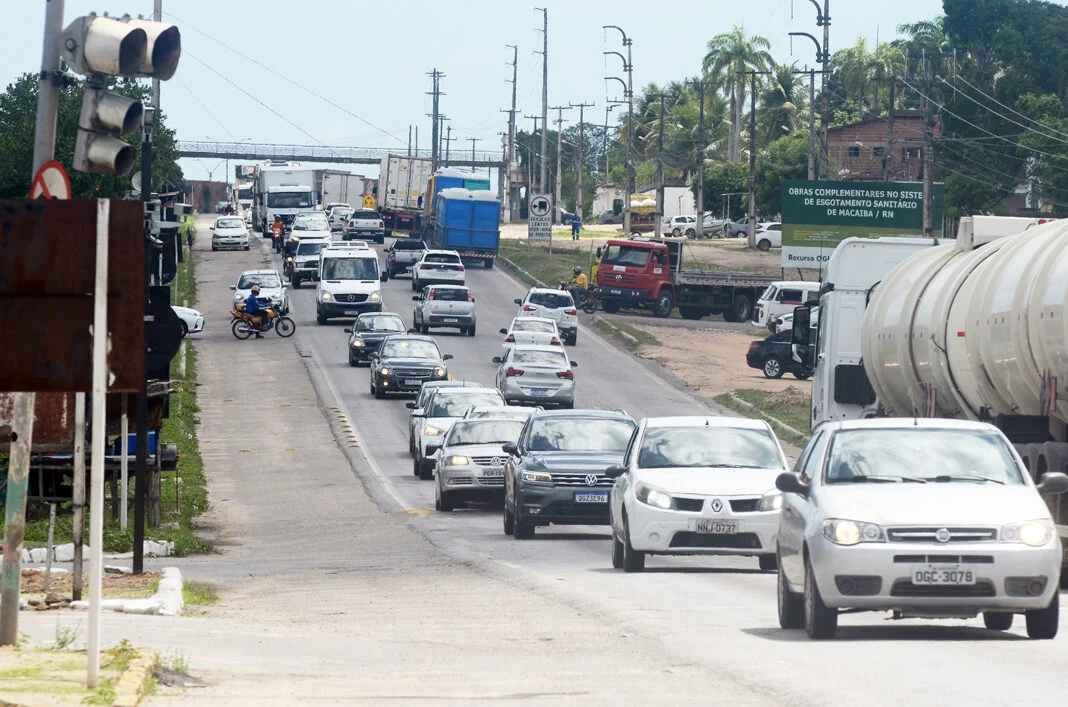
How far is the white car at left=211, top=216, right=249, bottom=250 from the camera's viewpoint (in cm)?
9606

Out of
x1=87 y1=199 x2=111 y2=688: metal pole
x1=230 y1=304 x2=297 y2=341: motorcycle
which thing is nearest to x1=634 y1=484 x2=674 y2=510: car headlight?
x1=87 y1=199 x2=111 y2=688: metal pole

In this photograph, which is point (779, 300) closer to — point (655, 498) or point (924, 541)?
point (655, 498)

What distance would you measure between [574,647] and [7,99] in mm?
55898

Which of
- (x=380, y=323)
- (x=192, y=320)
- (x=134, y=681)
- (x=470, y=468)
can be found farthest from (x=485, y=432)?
(x=192, y=320)

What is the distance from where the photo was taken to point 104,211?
931cm

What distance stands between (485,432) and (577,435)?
4.99 m

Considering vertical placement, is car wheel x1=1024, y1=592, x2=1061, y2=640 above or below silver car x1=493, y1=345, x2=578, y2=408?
above

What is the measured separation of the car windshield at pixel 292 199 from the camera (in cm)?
9744

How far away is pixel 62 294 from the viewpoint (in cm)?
934

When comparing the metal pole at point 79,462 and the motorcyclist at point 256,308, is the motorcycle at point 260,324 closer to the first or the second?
the motorcyclist at point 256,308

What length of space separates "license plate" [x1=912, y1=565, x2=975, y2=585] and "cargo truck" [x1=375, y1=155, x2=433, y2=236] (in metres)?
88.5

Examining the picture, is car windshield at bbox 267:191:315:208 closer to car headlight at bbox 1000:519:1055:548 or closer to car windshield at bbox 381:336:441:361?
car windshield at bbox 381:336:441:361

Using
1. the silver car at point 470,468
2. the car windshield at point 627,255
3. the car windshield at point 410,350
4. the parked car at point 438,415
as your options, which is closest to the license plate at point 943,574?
the silver car at point 470,468

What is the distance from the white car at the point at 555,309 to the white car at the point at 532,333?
4.99 meters
